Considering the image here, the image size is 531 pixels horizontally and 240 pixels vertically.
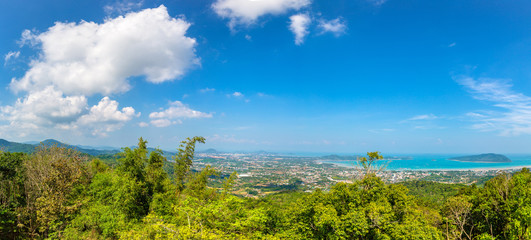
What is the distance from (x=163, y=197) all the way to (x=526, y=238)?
25.9m

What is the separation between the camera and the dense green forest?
40.9 ft

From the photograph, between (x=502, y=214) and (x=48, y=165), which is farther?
(x=48, y=165)

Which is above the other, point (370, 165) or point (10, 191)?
point (370, 165)

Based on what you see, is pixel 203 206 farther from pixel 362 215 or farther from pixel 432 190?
pixel 432 190

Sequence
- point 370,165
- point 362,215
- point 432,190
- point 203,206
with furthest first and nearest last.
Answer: point 432,190
point 370,165
point 362,215
point 203,206

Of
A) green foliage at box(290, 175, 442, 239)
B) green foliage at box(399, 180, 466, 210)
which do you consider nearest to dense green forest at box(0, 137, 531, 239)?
green foliage at box(290, 175, 442, 239)

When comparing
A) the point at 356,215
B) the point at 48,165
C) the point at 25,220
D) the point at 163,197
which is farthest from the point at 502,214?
the point at 25,220

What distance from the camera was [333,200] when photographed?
15.1 metres

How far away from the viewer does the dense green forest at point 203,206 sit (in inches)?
490

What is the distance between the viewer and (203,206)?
37.1ft

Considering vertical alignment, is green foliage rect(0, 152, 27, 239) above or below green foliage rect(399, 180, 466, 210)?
above

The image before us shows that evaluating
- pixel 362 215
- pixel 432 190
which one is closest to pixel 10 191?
pixel 362 215

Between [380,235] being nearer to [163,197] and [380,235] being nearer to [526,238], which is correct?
[526,238]

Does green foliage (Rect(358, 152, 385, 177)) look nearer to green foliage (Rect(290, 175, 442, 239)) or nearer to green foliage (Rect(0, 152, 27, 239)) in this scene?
green foliage (Rect(290, 175, 442, 239))
